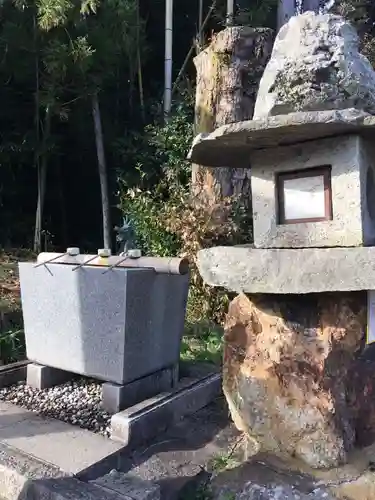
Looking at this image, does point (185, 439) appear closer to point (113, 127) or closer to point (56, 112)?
point (56, 112)

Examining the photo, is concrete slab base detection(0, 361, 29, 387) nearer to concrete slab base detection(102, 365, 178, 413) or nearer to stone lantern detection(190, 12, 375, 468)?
concrete slab base detection(102, 365, 178, 413)

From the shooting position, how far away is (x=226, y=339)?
7.63 ft

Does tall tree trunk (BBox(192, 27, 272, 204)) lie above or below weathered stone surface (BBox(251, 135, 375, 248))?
above

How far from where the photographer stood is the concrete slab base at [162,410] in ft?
8.24

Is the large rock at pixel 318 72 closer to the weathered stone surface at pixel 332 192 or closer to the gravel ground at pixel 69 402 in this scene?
the weathered stone surface at pixel 332 192

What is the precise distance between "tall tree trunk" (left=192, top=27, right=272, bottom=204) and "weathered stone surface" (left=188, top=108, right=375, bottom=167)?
3051 millimetres

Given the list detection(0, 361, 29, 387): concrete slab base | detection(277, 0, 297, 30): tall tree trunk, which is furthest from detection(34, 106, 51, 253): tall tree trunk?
detection(0, 361, 29, 387): concrete slab base

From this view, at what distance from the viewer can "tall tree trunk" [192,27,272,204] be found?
5.03m

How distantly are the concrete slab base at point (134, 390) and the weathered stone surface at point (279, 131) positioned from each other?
1.50m

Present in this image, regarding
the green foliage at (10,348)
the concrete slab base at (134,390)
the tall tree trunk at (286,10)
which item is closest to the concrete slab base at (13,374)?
the green foliage at (10,348)

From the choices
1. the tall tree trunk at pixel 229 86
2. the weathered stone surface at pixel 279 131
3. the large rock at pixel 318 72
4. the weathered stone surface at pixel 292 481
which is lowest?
the weathered stone surface at pixel 292 481

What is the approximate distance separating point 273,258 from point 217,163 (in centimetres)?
69

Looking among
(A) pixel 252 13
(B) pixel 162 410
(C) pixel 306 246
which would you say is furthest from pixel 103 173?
(C) pixel 306 246

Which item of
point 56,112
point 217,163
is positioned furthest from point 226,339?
point 56,112
